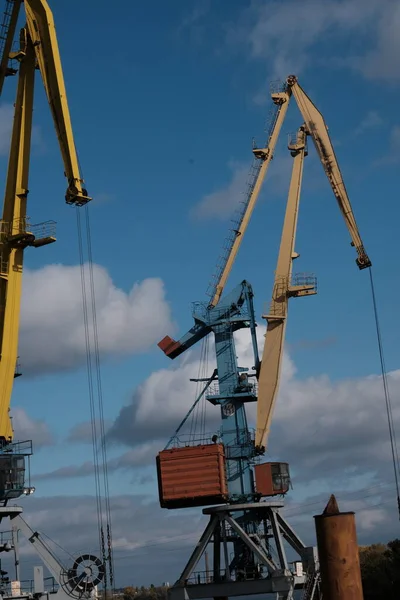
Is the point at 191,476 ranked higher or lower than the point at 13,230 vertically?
lower

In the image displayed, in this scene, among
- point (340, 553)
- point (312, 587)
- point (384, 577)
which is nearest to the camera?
point (340, 553)

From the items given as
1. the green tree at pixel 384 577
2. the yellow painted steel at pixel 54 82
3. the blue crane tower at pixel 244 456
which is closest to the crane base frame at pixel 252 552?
the blue crane tower at pixel 244 456

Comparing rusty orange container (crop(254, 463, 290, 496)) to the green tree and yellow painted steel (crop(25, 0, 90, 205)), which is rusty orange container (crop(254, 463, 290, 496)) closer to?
yellow painted steel (crop(25, 0, 90, 205))

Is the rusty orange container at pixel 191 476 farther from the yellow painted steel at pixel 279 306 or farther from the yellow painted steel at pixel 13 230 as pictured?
the yellow painted steel at pixel 13 230

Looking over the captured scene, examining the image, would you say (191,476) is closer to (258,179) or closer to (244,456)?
(244,456)

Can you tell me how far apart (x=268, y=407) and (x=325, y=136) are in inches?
694

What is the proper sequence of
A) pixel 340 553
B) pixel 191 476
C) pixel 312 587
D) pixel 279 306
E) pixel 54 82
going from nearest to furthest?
pixel 340 553
pixel 54 82
pixel 312 587
pixel 191 476
pixel 279 306

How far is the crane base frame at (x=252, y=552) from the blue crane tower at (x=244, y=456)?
0.18 ft

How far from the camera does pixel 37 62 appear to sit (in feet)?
135

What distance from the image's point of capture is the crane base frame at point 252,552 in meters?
48.4

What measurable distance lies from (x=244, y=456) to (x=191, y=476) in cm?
366

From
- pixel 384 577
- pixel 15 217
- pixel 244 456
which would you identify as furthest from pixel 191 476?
pixel 384 577

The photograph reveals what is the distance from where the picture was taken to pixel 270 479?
168ft

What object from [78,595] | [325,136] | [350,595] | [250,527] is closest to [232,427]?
[250,527]
